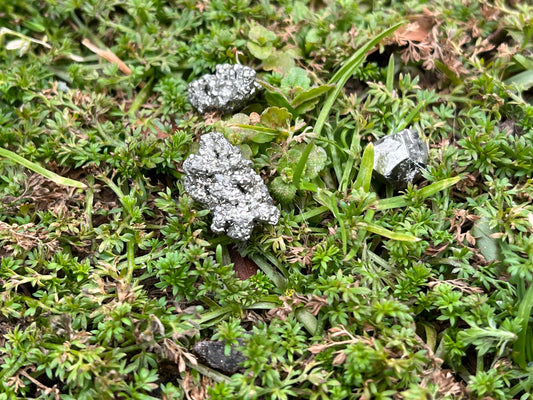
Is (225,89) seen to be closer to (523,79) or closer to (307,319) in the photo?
(307,319)

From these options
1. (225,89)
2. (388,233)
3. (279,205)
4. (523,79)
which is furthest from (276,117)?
(523,79)

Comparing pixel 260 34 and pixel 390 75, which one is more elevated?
pixel 260 34

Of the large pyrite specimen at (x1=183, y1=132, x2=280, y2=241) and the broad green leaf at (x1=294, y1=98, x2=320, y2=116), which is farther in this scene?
the broad green leaf at (x1=294, y1=98, x2=320, y2=116)

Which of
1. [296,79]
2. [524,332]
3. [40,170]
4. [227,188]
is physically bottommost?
[524,332]

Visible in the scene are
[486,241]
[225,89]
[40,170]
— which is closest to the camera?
[486,241]

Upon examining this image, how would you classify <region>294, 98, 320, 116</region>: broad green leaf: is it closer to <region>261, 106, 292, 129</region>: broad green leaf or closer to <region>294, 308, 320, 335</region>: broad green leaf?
<region>261, 106, 292, 129</region>: broad green leaf

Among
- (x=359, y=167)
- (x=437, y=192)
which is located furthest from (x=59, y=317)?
(x=437, y=192)

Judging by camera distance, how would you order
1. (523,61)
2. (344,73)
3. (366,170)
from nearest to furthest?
(366,170), (344,73), (523,61)

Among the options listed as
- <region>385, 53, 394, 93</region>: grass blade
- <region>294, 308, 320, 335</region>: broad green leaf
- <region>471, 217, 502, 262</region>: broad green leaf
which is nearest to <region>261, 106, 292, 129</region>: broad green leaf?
<region>385, 53, 394, 93</region>: grass blade
